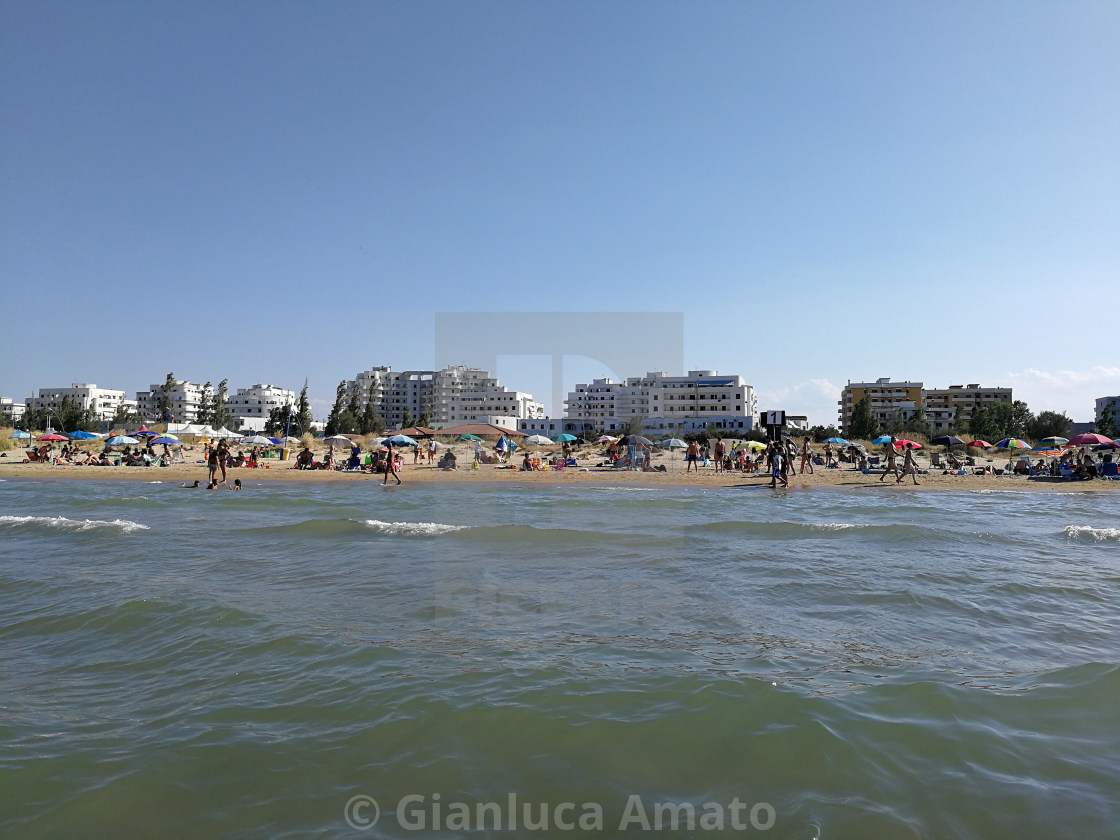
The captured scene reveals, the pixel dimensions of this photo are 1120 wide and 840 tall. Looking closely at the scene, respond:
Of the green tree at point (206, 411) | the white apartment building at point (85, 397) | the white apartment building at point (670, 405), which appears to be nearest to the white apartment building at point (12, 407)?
the white apartment building at point (85, 397)

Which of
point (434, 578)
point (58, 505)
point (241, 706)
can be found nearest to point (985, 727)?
point (241, 706)

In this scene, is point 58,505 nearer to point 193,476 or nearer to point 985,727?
point 193,476

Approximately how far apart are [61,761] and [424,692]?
237 cm

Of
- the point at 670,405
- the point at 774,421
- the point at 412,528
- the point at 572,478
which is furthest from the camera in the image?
the point at 670,405

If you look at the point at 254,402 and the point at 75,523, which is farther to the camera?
the point at 254,402

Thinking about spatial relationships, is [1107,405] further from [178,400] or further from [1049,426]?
[178,400]

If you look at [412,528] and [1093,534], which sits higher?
[412,528]

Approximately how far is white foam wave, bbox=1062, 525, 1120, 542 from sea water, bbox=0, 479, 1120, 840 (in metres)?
3.55

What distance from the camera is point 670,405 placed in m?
114

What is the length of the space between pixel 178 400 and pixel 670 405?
4505 inches

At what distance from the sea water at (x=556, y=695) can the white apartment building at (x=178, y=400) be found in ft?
519

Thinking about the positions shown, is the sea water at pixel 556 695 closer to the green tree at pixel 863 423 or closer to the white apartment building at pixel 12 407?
the green tree at pixel 863 423

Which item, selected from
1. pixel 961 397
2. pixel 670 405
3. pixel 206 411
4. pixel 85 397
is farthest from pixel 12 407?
pixel 961 397

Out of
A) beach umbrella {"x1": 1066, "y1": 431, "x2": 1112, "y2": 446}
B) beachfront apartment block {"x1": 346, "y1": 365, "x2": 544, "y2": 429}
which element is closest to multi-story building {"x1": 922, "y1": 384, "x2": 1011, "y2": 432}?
beachfront apartment block {"x1": 346, "y1": 365, "x2": 544, "y2": 429}
